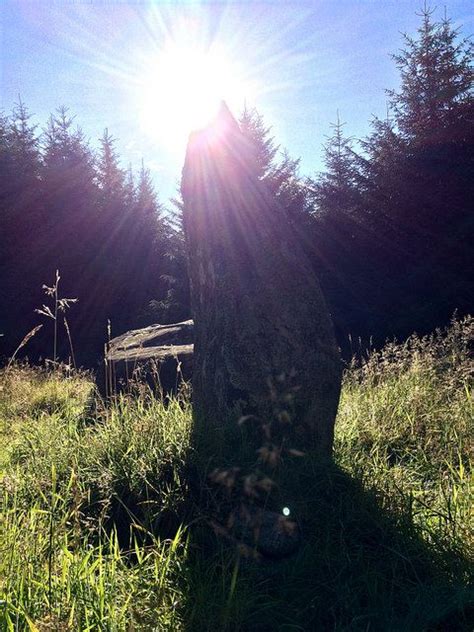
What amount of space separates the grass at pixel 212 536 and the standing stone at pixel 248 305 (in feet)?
1.06

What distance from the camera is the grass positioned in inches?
74.1

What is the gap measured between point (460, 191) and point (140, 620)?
439 inches

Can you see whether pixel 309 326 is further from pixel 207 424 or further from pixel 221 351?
pixel 207 424

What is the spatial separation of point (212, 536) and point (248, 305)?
5.10 feet

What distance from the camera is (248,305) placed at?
3469 millimetres

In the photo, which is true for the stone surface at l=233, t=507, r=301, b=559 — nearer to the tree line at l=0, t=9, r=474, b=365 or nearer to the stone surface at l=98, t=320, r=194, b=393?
the stone surface at l=98, t=320, r=194, b=393

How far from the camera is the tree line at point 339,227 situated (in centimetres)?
1100

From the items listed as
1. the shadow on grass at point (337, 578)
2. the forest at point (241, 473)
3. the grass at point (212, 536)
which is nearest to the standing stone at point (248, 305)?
the forest at point (241, 473)

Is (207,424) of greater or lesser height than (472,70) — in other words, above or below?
below

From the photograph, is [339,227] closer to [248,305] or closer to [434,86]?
[434,86]

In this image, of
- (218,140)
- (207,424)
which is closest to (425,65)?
(218,140)

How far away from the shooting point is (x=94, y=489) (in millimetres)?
2717

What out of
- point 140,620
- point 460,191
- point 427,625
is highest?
point 460,191

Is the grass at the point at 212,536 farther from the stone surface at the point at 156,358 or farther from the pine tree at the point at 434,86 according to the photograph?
the pine tree at the point at 434,86
